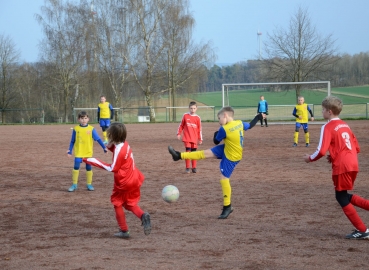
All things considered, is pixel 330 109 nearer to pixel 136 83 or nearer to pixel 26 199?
pixel 26 199

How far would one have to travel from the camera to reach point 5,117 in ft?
177

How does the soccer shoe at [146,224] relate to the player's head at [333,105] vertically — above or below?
below

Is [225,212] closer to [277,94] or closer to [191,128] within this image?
[191,128]

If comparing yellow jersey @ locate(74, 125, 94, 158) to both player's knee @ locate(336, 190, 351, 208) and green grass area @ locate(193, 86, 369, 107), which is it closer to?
player's knee @ locate(336, 190, 351, 208)

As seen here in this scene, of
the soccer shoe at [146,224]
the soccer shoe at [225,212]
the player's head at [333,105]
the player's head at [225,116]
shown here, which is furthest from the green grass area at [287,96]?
the soccer shoe at [146,224]

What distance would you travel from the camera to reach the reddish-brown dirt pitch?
5598mm

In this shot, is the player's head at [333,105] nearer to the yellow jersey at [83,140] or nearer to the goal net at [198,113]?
the yellow jersey at [83,140]

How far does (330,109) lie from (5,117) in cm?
Result: 5163

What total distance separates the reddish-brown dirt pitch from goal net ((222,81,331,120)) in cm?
2493

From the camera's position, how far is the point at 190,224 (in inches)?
290

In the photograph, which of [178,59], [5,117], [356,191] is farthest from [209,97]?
[356,191]

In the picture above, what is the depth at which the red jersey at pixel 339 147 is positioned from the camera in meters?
6.16

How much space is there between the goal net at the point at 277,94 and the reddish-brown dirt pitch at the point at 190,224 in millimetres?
24933

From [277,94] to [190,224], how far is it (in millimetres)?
32536
